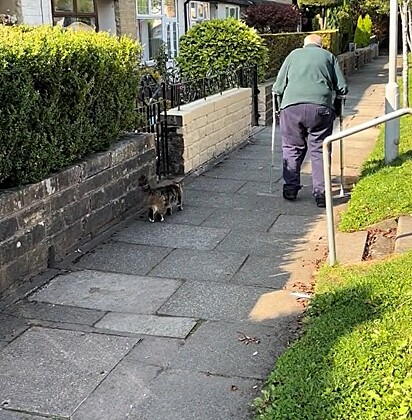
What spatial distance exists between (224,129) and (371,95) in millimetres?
9996

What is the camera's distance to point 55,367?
3967mm

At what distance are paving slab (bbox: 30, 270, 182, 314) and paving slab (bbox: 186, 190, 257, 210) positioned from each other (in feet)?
8.07

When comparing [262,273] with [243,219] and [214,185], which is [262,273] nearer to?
[243,219]

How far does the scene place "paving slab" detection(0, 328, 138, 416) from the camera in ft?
11.8

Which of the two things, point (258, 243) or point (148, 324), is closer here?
point (148, 324)


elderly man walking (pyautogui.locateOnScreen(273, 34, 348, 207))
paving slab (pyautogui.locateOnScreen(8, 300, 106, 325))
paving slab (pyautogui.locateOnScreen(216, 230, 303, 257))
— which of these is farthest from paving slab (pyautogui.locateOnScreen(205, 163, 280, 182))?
paving slab (pyautogui.locateOnScreen(8, 300, 106, 325))

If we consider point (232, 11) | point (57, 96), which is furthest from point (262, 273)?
point (232, 11)

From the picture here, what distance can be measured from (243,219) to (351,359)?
12.1 feet

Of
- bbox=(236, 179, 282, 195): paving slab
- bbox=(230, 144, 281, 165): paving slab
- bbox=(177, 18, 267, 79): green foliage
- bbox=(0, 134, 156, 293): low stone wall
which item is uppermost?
bbox=(177, 18, 267, 79): green foliage

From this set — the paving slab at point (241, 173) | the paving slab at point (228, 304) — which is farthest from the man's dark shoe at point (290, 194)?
the paving slab at point (228, 304)

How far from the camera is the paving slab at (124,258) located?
5703 millimetres

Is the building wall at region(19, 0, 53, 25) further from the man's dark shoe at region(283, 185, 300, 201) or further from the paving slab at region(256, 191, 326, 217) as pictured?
the man's dark shoe at region(283, 185, 300, 201)

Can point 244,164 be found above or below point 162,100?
below

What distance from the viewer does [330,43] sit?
2353 centimetres
